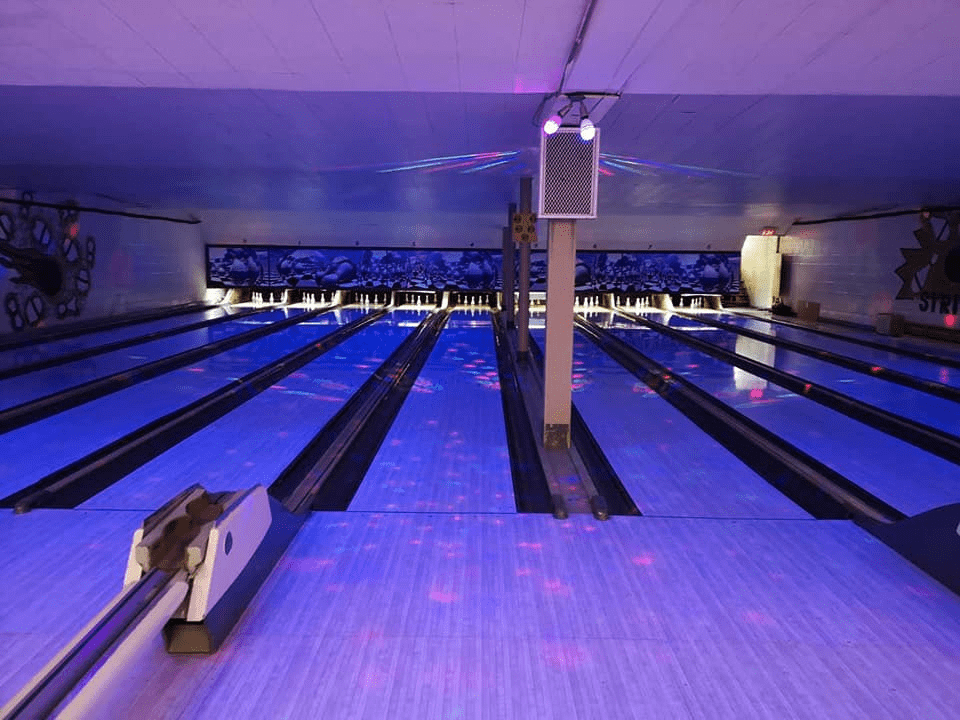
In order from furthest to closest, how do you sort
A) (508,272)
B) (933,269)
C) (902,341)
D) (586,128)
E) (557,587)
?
(508,272)
(933,269)
(902,341)
(586,128)
(557,587)

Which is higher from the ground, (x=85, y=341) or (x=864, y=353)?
(x=85, y=341)

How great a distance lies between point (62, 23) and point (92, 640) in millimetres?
2288

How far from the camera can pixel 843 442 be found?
185 inches

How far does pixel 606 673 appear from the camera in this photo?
202cm

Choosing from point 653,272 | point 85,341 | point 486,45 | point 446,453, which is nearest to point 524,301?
point 446,453

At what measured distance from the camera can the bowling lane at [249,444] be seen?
3639mm

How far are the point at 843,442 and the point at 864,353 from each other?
4776 millimetres

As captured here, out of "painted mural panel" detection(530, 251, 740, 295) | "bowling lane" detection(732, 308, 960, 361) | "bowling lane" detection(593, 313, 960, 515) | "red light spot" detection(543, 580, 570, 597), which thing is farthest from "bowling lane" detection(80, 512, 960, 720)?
"painted mural panel" detection(530, 251, 740, 295)

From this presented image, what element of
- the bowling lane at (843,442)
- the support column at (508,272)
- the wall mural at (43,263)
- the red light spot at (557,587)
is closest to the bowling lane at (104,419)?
the red light spot at (557,587)

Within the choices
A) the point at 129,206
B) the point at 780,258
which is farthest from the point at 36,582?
the point at 780,258

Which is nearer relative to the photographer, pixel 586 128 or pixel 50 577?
pixel 50 577

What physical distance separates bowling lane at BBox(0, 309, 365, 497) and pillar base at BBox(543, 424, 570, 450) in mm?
2981

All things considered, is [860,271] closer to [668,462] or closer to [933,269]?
[933,269]

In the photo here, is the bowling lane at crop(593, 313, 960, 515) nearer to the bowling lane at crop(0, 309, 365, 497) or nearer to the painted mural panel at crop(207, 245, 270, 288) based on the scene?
the bowling lane at crop(0, 309, 365, 497)
